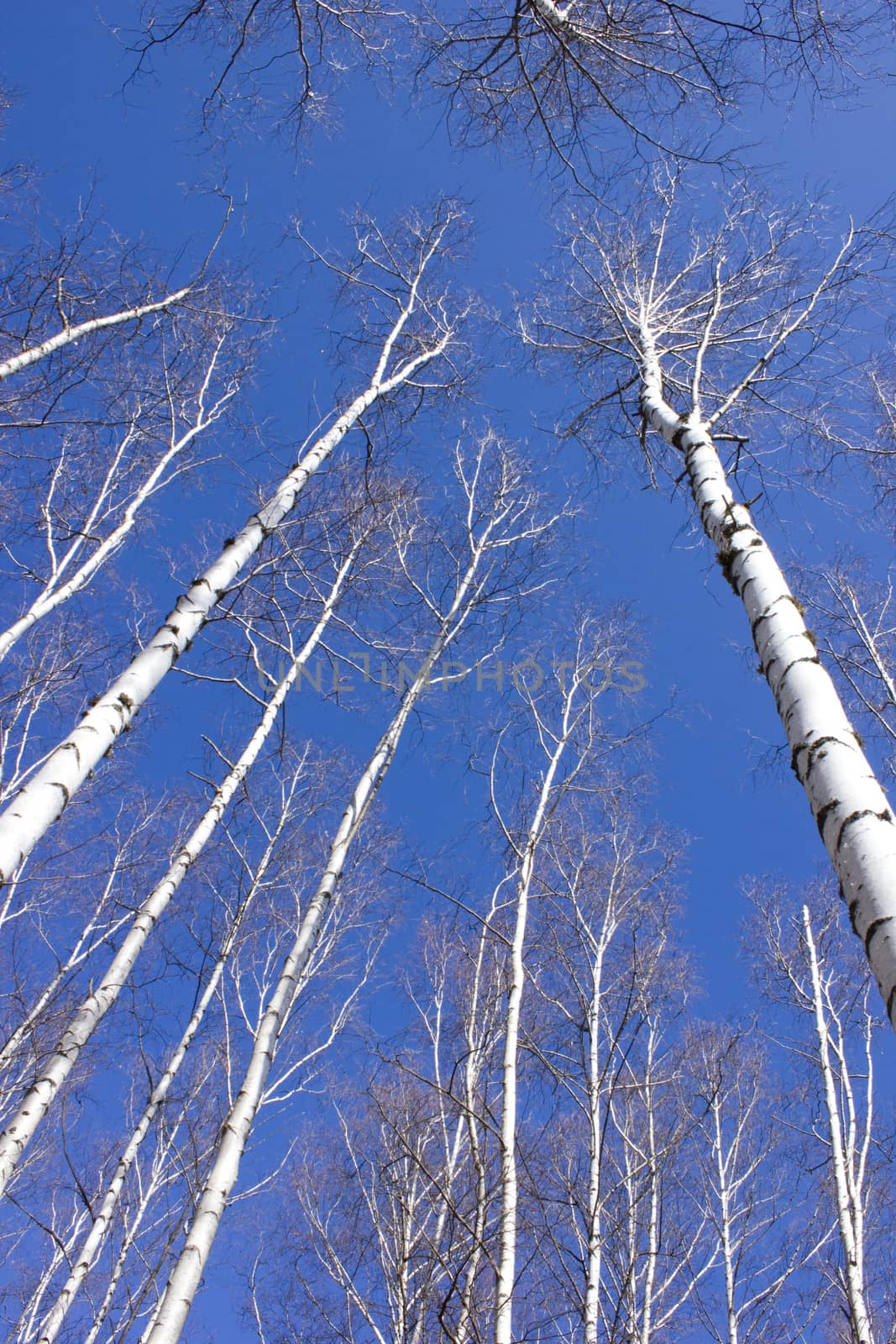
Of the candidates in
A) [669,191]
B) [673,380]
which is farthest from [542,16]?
[669,191]

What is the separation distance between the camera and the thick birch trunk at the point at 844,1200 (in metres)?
5.14

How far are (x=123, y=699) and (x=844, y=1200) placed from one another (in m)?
6.46

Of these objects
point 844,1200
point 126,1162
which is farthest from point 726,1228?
point 126,1162

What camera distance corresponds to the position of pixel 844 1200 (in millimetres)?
5824

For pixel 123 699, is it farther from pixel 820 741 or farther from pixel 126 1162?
pixel 126 1162

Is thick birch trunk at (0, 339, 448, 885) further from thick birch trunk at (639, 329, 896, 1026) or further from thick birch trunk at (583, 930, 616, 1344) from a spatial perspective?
thick birch trunk at (583, 930, 616, 1344)

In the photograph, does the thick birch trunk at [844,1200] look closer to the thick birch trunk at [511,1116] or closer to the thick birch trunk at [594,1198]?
the thick birch trunk at [594,1198]

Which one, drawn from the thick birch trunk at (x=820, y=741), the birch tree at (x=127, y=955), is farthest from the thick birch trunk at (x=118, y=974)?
the thick birch trunk at (x=820, y=741)

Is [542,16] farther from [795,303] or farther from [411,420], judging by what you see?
[411,420]

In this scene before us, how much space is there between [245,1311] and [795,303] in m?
11.1

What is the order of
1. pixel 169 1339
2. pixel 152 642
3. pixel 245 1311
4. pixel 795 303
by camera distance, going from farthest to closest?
pixel 245 1311, pixel 795 303, pixel 152 642, pixel 169 1339

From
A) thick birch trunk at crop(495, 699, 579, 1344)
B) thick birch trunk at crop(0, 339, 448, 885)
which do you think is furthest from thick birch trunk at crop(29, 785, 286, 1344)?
thick birch trunk at crop(0, 339, 448, 885)

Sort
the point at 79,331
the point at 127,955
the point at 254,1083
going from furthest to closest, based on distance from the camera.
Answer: the point at 79,331
the point at 127,955
the point at 254,1083

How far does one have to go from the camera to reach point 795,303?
5.29 m
